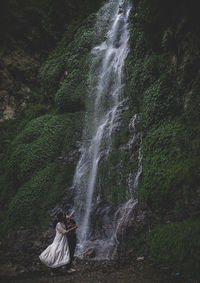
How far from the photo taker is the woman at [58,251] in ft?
17.1

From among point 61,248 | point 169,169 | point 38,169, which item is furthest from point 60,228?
point 38,169

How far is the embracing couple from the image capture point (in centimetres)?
524

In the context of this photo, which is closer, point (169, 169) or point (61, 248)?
point (61, 248)

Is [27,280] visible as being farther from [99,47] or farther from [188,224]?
[99,47]

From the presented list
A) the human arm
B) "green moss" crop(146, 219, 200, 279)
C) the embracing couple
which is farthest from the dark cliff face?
the human arm

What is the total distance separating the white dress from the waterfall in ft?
4.85

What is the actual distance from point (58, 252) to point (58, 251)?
22mm

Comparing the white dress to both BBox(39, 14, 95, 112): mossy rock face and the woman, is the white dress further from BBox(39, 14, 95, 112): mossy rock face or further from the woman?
BBox(39, 14, 95, 112): mossy rock face

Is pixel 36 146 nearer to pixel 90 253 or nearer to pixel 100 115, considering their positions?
pixel 100 115

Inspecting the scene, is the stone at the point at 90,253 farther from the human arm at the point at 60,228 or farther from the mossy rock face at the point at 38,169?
the mossy rock face at the point at 38,169

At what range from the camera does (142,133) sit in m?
8.56

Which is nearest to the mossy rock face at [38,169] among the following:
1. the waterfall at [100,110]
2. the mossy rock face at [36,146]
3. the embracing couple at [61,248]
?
the mossy rock face at [36,146]

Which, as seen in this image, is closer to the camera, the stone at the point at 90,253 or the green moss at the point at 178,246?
the green moss at the point at 178,246

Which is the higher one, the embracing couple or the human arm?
the human arm
